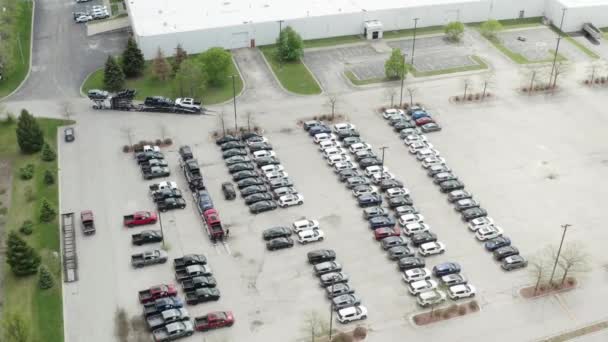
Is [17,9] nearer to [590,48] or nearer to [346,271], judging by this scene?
[346,271]

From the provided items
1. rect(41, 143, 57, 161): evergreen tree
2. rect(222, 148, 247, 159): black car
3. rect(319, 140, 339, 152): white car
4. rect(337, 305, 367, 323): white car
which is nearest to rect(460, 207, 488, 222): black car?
rect(337, 305, 367, 323): white car

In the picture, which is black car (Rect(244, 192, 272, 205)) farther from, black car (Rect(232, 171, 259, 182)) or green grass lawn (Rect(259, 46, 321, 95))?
green grass lawn (Rect(259, 46, 321, 95))

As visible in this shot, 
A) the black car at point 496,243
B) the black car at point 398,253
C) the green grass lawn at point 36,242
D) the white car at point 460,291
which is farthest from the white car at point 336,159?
the green grass lawn at point 36,242

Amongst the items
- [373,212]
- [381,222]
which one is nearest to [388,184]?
[373,212]

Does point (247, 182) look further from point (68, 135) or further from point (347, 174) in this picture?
point (68, 135)

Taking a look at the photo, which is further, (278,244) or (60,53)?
(60,53)

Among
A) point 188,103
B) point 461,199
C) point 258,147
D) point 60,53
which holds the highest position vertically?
point 60,53

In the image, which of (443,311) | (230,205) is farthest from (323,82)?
(443,311)
